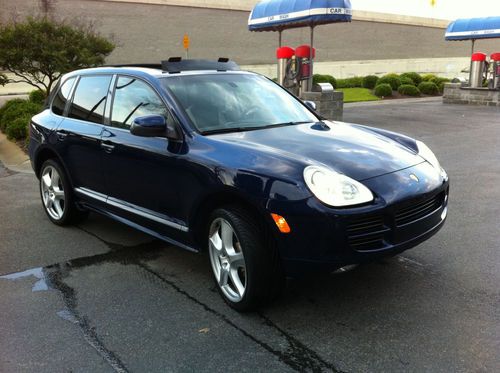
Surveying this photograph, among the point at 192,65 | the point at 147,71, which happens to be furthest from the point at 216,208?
the point at 192,65

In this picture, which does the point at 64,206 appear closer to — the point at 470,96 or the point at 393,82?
the point at 470,96

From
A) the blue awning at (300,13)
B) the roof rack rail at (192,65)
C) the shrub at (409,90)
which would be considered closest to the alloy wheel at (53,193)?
the roof rack rail at (192,65)

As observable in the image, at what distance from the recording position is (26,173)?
28.3ft

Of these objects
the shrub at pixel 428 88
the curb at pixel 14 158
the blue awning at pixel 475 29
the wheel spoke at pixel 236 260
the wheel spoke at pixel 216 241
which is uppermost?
the blue awning at pixel 475 29

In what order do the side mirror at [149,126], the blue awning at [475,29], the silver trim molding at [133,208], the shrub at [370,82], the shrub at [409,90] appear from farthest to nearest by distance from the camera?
the shrub at [370,82] → the shrub at [409,90] → the blue awning at [475,29] → the silver trim molding at [133,208] → the side mirror at [149,126]

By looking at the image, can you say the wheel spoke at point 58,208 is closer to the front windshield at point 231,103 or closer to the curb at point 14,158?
the front windshield at point 231,103

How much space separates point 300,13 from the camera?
43.8ft

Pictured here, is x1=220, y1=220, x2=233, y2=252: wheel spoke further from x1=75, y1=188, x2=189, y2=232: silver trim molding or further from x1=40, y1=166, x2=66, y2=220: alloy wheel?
x1=40, y1=166, x2=66, y2=220: alloy wheel

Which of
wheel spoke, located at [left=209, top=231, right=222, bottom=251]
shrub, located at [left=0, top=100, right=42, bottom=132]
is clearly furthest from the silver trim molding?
shrub, located at [left=0, top=100, right=42, bottom=132]

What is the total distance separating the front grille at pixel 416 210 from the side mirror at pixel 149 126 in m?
1.81

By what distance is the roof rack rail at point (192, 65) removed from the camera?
4398 mm

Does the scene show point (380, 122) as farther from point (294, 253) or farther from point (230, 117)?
point (294, 253)

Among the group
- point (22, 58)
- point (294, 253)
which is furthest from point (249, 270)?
point (22, 58)

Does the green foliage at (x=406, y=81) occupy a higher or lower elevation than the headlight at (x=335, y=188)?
lower
